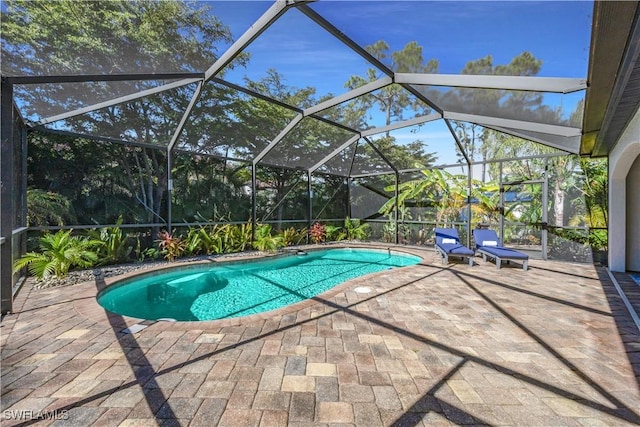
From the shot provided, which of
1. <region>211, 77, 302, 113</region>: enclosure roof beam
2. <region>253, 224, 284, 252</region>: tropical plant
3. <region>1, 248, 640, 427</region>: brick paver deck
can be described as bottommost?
<region>1, 248, 640, 427</region>: brick paver deck

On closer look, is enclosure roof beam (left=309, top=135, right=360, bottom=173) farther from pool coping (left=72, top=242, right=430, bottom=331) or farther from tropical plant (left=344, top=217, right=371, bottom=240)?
pool coping (left=72, top=242, right=430, bottom=331)

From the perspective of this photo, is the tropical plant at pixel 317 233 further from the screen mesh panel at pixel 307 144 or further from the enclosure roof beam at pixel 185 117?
the enclosure roof beam at pixel 185 117

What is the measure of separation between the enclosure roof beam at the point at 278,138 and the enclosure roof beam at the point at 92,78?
3329 mm

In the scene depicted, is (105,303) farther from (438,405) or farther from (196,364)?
(438,405)

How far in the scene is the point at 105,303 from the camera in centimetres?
527

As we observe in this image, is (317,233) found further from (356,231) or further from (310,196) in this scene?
(356,231)

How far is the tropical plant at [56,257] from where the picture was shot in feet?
19.0

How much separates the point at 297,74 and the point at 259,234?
249 inches

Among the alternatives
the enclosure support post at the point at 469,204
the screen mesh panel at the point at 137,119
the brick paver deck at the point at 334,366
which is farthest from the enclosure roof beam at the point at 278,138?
the enclosure support post at the point at 469,204

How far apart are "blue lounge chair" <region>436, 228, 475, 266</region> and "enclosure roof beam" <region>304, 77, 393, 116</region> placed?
16.3 feet

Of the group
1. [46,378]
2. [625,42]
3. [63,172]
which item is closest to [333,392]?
[46,378]

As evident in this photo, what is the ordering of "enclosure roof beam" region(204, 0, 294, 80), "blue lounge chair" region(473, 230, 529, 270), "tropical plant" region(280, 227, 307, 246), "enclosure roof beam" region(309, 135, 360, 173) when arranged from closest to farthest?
"enclosure roof beam" region(204, 0, 294, 80) < "blue lounge chair" region(473, 230, 529, 270) < "enclosure roof beam" region(309, 135, 360, 173) < "tropical plant" region(280, 227, 307, 246)

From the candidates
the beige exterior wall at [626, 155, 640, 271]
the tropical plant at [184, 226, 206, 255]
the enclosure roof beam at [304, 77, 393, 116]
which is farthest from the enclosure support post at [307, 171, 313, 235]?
the beige exterior wall at [626, 155, 640, 271]

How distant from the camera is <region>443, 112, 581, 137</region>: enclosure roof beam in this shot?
6203mm
